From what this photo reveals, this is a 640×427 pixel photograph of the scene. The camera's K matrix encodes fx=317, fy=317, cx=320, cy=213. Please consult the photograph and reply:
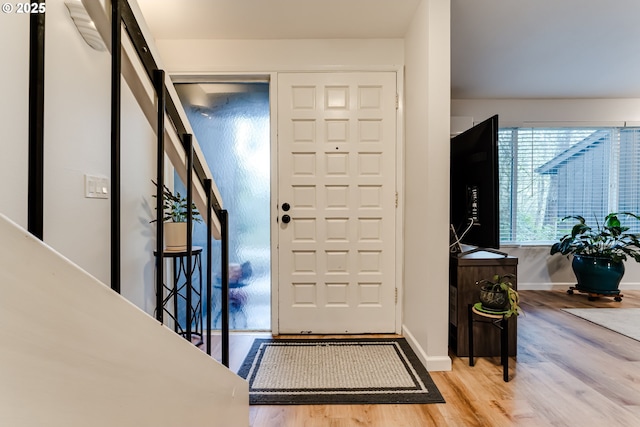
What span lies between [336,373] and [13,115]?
206 cm

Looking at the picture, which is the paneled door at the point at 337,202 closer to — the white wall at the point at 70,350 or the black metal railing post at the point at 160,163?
the black metal railing post at the point at 160,163

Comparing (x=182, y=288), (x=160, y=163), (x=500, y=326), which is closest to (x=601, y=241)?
(x=500, y=326)

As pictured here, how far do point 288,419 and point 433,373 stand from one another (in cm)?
96

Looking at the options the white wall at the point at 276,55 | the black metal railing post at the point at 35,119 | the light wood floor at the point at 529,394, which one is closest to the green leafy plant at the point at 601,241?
the light wood floor at the point at 529,394

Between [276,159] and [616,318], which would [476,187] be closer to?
[276,159]

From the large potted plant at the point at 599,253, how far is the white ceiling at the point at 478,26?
1.70 m

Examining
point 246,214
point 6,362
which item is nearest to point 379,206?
point 246,214

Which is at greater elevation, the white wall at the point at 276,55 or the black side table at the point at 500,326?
the white wall at the point at 276,55

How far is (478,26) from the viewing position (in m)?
2.45

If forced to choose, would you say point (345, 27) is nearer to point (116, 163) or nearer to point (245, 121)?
point (245, 121)

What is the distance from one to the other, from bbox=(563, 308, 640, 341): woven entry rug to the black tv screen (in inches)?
66.7

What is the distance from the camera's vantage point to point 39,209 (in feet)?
1.93

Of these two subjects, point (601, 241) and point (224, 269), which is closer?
point (224, 269)

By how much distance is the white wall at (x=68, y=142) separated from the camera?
50.4 inches
